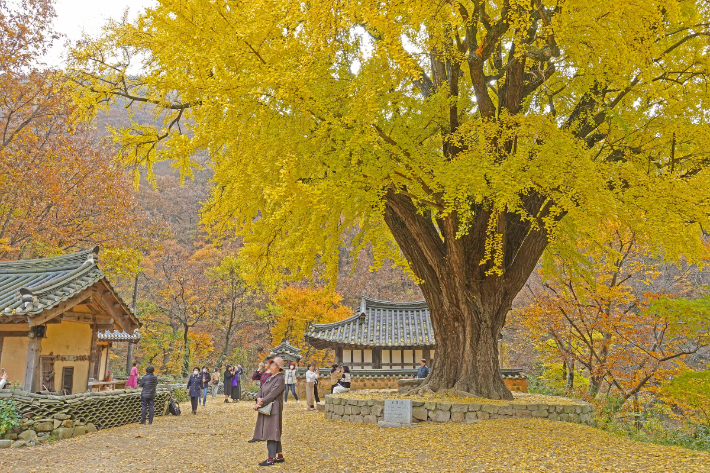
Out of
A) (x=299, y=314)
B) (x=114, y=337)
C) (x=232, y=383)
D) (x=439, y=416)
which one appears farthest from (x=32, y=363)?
(x=299, y=314)

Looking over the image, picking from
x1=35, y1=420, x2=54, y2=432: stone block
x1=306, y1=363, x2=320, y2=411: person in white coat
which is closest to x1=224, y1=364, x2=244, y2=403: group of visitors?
x1=306, y1=363, x2=320, y2=411: person in white coat

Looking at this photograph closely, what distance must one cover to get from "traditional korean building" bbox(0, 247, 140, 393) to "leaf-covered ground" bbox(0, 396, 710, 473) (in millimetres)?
2410

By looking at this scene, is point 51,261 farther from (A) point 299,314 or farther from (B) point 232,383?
(A) point 299,314

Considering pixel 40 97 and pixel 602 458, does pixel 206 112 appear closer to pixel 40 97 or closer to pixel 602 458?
pixel 602 458

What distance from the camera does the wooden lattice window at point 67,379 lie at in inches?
475

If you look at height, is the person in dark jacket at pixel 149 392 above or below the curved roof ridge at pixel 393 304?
below

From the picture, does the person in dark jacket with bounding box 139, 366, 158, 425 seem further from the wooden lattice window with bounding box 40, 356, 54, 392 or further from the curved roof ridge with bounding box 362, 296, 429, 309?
the curved roof ridge with bounding box 362, 296, 429, 309

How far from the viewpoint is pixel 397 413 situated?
10.0m

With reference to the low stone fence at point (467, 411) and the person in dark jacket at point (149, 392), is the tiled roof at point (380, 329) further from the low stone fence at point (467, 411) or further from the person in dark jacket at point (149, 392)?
the low stone fence at point (467, 411)

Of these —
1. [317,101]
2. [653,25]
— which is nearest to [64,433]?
[317,101]

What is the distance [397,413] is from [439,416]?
887 millimetres

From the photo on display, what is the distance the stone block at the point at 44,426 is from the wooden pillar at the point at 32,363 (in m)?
0.95

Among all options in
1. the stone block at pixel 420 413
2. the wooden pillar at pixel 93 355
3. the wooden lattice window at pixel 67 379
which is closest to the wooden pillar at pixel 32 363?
the wooden lattice window at pixel 67 379

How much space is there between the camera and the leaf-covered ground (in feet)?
21.6
